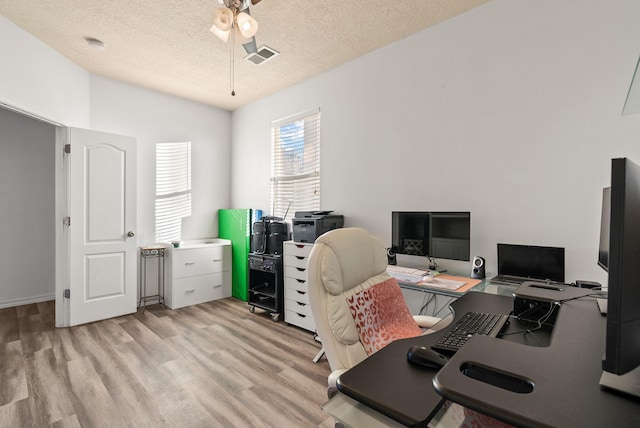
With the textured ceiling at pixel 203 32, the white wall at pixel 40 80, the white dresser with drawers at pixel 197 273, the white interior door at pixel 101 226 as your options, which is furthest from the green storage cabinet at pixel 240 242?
the white wall at pixel 40 80

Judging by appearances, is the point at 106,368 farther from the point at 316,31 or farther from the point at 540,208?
the point at 540,208

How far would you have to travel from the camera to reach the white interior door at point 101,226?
333 centimetres

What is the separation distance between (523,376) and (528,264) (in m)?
1.82

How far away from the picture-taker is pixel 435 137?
2678 millimetres

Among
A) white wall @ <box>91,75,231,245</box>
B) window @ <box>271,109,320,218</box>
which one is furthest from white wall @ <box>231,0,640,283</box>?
white wall @ <box>91,75,231,245</box>

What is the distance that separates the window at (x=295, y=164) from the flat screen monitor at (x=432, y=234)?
1.31m

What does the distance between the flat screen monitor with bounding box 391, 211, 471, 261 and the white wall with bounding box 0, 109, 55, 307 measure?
15.9ft

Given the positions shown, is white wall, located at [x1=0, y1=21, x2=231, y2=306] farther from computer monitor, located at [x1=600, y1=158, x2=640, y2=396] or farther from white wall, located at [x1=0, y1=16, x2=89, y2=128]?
computer monitor, located at [x1=600, y1=158, x2=640, y2=396]

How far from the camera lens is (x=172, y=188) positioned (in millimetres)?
4398

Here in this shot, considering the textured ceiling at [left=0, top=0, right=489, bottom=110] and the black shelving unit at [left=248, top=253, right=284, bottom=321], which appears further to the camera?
the black shelving unit at [left=248, top=253, right=284, bottom=321]

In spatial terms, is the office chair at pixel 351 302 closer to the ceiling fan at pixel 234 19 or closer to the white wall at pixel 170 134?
the ceiling fan at pixel 234 19

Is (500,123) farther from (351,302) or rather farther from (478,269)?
(351,302)

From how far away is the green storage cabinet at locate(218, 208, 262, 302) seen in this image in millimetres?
4293

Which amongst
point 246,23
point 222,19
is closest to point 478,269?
point 246,23
